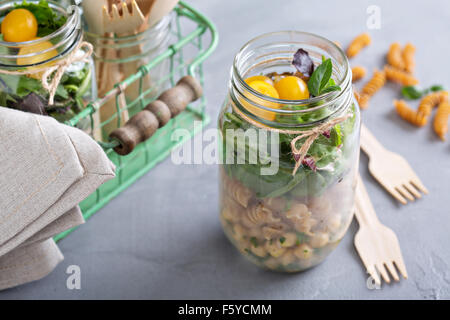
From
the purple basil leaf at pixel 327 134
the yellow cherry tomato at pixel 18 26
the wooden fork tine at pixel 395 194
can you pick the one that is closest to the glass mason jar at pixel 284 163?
the purple basil leaf at pixel 327 134

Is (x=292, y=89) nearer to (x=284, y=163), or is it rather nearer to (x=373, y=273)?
(x=284, y=163)

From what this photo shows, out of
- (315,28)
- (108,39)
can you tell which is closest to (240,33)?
(315,28)

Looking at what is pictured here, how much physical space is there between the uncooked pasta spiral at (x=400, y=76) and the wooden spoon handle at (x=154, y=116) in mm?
385

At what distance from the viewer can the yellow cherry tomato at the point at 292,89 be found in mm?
587

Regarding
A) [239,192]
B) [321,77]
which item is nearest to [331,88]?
[321,77]

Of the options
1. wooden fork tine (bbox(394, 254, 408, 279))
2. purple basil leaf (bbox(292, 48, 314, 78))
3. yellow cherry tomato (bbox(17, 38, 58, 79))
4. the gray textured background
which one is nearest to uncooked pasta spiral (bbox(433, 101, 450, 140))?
the gray textured background

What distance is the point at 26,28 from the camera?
0.65 meters

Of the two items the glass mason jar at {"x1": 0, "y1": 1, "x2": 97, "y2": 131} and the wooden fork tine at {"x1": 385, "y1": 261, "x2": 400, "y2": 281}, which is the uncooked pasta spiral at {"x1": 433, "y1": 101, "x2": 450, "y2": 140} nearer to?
the wooden fork tine at {"x1": 385, "y1": 261, "x2": 400, "y2": 281}

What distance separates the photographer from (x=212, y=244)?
2.51ft

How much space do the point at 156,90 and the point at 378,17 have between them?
0.50 m

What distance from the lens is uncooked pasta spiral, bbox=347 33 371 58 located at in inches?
39.4

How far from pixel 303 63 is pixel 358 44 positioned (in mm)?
435

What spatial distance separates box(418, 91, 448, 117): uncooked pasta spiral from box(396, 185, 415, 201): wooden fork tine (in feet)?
0.51

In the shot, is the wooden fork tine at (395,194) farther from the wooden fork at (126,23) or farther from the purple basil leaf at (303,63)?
the wooden fork at (126,23)
